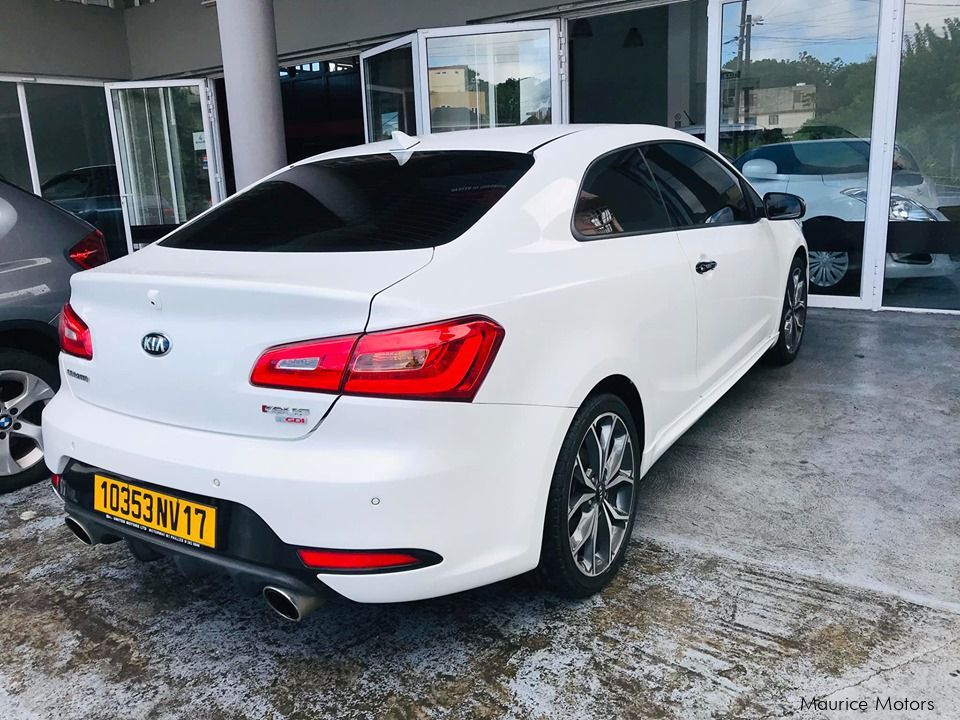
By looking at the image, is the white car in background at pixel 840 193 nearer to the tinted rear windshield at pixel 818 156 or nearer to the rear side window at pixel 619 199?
the tinted rear windshield at pixel 818 156

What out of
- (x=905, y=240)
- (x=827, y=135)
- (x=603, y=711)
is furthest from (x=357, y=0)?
(x=603, y=711)

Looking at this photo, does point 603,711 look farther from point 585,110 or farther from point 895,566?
point 585,110

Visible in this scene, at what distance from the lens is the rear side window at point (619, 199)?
259 cm

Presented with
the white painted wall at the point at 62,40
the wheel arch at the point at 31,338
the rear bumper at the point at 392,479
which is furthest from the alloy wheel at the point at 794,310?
the white painted wall at the point at 62,40

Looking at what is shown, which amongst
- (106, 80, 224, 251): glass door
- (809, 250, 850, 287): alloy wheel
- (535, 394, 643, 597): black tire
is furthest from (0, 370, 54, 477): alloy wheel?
(106, 80, 224, 251): glass door

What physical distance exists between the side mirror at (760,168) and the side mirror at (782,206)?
2.64m

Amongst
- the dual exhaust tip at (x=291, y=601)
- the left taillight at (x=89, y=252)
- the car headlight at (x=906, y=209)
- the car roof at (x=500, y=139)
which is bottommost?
the dual exhaust tip at (x=291, y=601)

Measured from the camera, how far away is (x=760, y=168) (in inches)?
264

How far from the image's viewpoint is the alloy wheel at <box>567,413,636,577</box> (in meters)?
2.35

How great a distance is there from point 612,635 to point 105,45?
35.6ft

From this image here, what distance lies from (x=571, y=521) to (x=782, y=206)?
8.09ft

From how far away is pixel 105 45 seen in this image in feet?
34.4

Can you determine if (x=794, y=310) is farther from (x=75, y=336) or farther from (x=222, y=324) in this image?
(x=75, y=336)

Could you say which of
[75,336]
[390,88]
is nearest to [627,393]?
Answer: [75,336]
